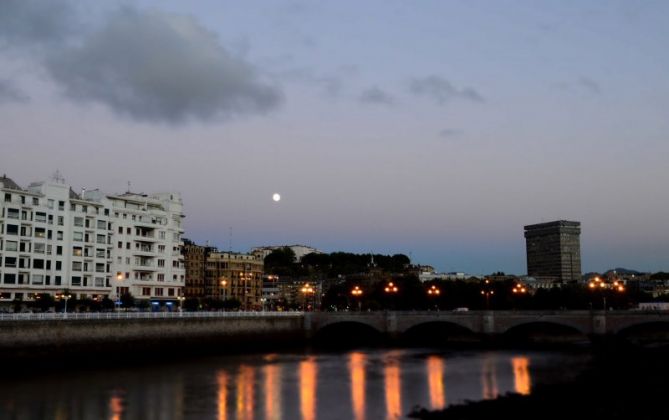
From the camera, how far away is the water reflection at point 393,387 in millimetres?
52903

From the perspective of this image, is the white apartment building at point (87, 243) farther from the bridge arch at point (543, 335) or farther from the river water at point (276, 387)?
the bridge arch at point (543, 335)

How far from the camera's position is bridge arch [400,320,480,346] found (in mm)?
128250

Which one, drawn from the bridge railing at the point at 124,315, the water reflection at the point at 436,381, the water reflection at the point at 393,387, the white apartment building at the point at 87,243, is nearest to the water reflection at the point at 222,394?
the water reflection at the point at 393,387

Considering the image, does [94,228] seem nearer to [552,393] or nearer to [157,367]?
[157,367]

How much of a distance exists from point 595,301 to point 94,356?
131 meters

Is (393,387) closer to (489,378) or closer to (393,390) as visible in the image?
(393,390)

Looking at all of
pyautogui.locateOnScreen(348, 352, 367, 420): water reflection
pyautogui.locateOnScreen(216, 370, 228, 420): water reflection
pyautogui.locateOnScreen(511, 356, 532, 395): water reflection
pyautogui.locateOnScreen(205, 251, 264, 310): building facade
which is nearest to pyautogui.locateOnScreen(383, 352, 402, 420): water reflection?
pyautogui.locateOnScreen(348, 352, 367, 420): water reflection

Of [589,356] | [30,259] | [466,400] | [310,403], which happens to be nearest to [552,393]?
[466,400]

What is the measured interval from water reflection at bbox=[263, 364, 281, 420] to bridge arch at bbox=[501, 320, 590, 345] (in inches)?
2224

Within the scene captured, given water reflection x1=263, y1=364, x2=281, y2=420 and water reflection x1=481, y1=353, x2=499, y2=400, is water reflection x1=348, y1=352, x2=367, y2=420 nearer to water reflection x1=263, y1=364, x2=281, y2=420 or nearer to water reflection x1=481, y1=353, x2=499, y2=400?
water reflection x1=263, y1=364, x2=281, y2=420

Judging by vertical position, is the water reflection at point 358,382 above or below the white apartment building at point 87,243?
below

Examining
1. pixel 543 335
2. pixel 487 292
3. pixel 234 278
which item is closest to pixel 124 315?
pixel 543 335

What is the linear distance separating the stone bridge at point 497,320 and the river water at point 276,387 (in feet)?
58.6

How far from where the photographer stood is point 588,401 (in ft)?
166
